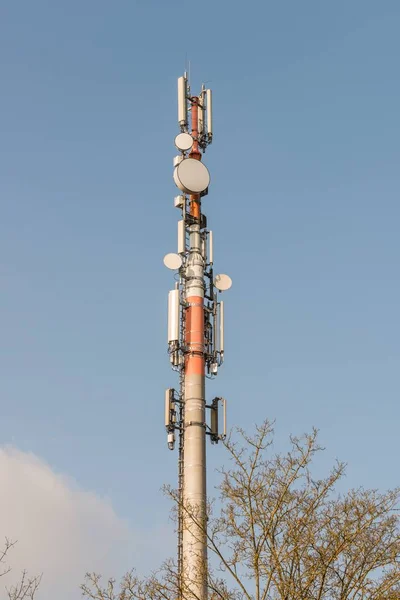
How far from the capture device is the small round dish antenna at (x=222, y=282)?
5019cm

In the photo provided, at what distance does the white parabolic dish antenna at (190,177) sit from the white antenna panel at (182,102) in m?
4.08

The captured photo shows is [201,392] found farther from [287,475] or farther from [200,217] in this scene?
[287,475]

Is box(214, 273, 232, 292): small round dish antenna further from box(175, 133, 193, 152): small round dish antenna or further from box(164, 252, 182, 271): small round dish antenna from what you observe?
box(175, 133, 193, 152): small round dish antenna

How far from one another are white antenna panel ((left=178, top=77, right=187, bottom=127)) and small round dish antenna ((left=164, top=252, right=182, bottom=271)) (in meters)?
10.7

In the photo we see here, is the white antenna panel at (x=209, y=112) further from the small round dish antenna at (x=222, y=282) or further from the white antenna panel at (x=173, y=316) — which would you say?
the white antenna panel at (x=173, y=316)

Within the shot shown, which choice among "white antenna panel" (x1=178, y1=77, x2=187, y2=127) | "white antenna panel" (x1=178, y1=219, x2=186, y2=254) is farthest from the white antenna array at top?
"white antenna panel" (x1=178, y1=219, x2=186, y2=254)

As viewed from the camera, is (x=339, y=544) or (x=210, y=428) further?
(x=210, y=428)

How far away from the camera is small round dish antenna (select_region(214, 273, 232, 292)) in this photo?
50.2 metres

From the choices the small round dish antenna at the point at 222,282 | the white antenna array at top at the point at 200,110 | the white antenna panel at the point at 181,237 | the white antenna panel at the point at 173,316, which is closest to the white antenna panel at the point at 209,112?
the white antenna array at top at the point at 200,110

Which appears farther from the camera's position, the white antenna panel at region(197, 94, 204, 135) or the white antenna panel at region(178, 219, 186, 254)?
the white antenna panel at region(197, 94, 204, 135)

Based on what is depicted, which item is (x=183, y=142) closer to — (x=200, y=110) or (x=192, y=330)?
(x=200, y=110)

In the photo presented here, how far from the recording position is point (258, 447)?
25.4 metres

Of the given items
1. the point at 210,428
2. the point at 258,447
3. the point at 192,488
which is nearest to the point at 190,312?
the point at 210,428

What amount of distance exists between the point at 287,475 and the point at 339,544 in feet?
7.99
